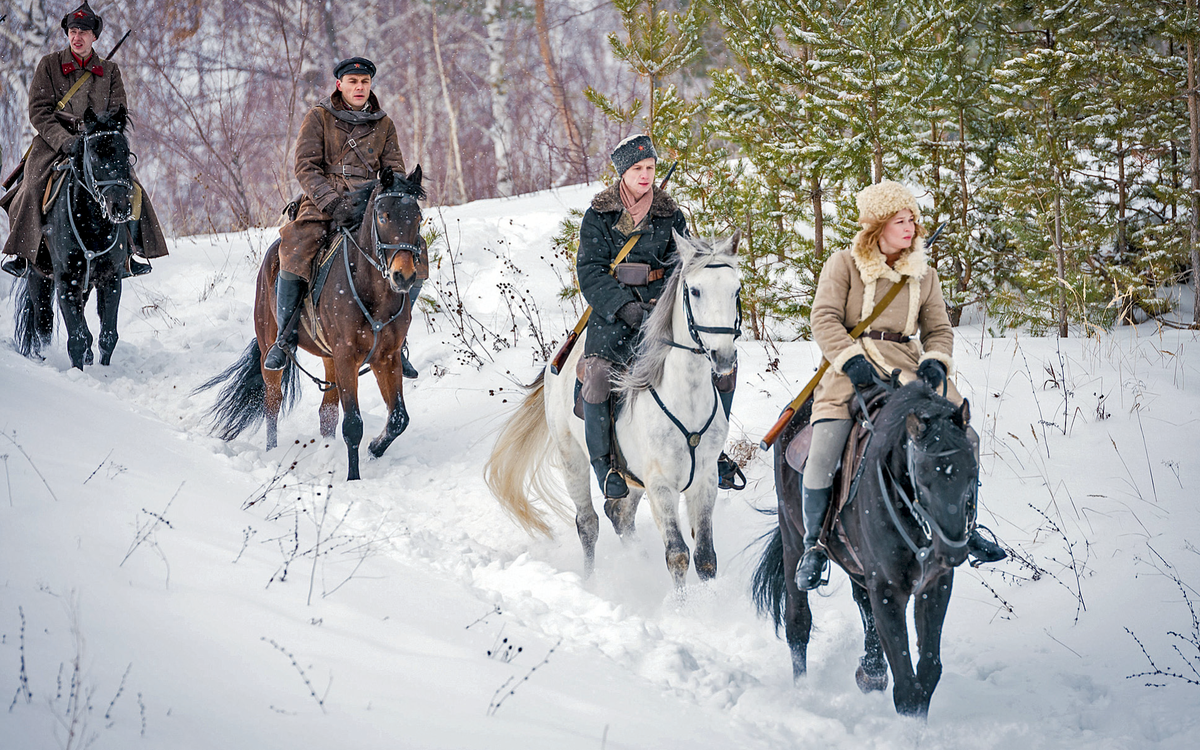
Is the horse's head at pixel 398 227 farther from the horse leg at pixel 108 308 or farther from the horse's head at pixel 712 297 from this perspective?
the horse leg at pixel 108 308

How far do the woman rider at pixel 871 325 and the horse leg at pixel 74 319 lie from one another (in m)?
7.86

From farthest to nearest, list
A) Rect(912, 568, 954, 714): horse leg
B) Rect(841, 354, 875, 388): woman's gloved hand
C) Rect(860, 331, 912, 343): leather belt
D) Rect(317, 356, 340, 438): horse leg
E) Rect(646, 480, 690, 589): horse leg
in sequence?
Rect(317, 356, 340, 438): horse leg → Rect(646, 480, 690, 589): horse leg → Rect(860, 331, 912, 343): leather belt → Rect(841, 354, 875, 388): woman's gloved hand → Rect(912, 568, 954, 714): horse leg

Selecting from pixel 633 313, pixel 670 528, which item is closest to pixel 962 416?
pixel 670 528

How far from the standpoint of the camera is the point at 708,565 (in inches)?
181

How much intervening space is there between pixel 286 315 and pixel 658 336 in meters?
4.13

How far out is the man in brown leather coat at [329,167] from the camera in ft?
22.1

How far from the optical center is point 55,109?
26.0ft

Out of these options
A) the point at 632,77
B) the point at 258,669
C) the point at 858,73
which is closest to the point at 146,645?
the point at 258,669

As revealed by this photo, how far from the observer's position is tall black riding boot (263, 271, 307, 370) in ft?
23.0

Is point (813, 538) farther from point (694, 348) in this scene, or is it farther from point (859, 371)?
point (694, 348)

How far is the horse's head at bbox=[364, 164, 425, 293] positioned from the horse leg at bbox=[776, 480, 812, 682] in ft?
12.0

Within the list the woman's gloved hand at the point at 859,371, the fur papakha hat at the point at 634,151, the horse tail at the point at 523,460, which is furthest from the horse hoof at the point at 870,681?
the fur papakha hat at the point at 634,151

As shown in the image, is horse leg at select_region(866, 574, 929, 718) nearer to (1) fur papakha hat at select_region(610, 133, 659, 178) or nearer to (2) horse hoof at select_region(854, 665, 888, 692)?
(2) horse hoof at select_region(854, 665, 888, 692)

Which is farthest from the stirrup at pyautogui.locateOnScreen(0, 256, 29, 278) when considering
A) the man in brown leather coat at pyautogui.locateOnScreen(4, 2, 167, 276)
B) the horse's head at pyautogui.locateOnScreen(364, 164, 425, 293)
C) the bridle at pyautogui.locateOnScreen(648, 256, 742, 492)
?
the bridle at pyautogui.locateOnScreen(648, 256, 742, 492)
